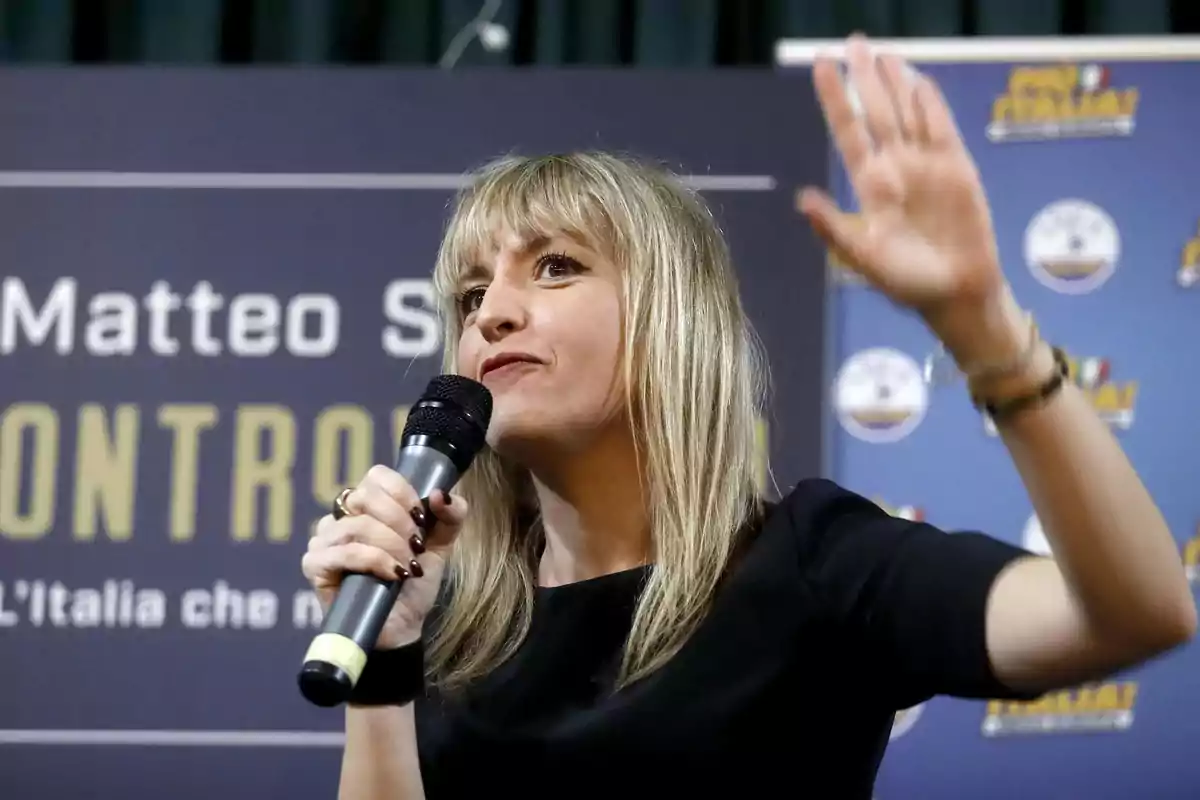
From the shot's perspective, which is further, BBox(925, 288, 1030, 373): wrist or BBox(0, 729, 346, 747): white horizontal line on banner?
BBox(0, 729, 346, 747): white horizontal line on banner

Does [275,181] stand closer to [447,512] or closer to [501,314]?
[501,314]

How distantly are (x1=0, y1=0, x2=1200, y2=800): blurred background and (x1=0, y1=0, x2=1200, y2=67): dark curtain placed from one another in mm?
328

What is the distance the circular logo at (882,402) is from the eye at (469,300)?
730 mm

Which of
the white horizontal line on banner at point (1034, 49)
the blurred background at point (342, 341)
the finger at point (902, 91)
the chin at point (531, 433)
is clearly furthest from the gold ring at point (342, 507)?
the white horizontal line on banner at point (1034, 49)

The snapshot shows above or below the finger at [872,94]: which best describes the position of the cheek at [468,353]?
below

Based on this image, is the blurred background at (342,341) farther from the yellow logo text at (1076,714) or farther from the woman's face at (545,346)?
the woman's face at (545,346)

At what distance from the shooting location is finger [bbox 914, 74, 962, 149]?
623 mm

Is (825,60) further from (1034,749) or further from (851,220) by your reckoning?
(1034,749)

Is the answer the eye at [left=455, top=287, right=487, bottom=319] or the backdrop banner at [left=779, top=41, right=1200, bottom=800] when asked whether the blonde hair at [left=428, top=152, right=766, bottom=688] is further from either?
the backdrop banner at [left=779, top=41, right=1200, bottom=800]

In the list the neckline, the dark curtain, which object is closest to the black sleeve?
the neckline

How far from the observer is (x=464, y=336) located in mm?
977

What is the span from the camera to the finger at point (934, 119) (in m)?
0.62

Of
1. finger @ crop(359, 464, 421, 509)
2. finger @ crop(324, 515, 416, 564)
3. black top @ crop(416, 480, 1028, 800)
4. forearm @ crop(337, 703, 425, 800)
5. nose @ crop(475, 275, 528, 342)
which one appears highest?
nose @ crop(475, 275, 528, 342)

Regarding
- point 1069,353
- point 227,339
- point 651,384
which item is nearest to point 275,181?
point 227,339
